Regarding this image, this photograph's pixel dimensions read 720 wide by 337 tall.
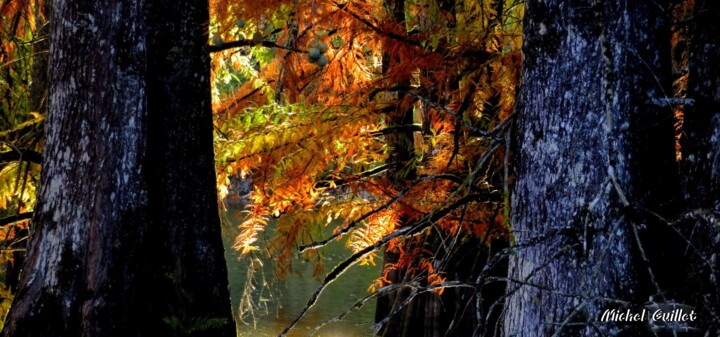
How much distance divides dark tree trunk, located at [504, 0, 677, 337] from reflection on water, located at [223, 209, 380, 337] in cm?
719

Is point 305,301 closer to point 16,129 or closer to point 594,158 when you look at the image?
point 16,129

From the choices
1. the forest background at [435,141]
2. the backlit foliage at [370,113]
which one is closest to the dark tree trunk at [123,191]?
the forest background at [435,141]

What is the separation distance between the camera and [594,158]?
281 cm

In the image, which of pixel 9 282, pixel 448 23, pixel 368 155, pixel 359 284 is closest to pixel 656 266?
pixel 448 23

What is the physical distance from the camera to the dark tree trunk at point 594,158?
2.75 m

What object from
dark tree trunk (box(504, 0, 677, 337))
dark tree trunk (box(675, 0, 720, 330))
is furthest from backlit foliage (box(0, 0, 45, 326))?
dark tree trunk (box(675, 0, 720, 330))

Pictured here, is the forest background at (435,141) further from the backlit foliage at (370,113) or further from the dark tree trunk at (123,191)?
the dark tree trunk at (123,191)

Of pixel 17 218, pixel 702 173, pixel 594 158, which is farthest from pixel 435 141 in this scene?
pixel 702 173

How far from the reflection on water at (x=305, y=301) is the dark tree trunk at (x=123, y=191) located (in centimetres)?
615

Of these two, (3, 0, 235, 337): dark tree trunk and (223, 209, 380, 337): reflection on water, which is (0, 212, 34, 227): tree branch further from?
(223, 209, 380, 337): reflection on water

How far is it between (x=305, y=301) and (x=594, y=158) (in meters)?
11.4

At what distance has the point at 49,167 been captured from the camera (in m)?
3.67

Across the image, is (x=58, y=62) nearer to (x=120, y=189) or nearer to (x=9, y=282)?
(x=120, y=189)

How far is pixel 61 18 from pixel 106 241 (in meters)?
1.03
